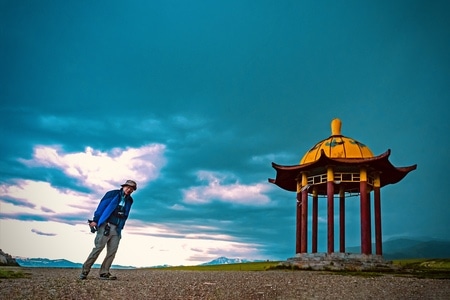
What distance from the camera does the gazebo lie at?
92.4 feet

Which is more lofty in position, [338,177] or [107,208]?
[338,177]

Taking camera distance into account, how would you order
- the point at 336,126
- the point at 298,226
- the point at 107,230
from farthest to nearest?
the point at 336,126
the point at 298,226
the point at 107,230

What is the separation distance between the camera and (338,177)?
29812mm

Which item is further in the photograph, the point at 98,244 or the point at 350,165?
the point at 350,165

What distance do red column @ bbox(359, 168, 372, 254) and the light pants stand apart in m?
19.3

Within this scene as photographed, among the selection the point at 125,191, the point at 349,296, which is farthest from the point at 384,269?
the point at 125,191

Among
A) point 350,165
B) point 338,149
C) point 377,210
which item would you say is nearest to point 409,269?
point 377,210

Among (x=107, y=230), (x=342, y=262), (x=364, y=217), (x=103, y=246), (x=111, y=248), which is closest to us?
(x=107, y=230)

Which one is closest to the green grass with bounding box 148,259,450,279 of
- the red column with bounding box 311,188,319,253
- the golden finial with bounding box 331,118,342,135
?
the red column with bounding box 311,188,319,253

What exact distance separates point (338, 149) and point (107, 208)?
68.2 feet

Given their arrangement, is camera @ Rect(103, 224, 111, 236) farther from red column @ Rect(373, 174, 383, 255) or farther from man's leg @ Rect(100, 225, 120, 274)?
red column @ Rect(373, 174, 383, 255)

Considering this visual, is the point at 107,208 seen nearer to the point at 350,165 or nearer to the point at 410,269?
the point at 350,165

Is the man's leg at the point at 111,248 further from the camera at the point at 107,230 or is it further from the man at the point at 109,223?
the camera at the point at 107,230

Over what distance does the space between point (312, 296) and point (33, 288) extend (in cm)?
649
